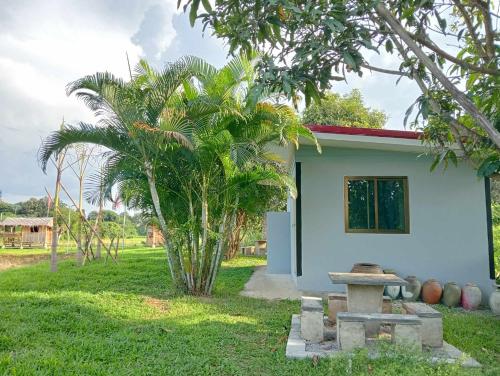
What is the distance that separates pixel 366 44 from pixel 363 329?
2.65 m

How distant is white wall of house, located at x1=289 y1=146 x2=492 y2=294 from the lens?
7387 mm

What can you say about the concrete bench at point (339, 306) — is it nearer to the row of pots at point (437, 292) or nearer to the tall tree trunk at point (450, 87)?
the row of pots at point (437, 292)

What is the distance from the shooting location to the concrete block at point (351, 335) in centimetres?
382

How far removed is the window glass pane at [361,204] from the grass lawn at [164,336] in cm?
212

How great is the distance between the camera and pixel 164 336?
4.37m

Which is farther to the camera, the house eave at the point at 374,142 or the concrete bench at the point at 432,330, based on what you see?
the house eave at the point at 374,142

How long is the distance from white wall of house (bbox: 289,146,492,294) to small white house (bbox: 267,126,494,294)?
0.06 ft

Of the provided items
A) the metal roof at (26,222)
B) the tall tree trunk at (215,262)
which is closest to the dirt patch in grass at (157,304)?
the tall tree trunk at (215,262)

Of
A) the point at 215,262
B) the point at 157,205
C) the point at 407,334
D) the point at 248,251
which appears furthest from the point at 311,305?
the point at 248,251

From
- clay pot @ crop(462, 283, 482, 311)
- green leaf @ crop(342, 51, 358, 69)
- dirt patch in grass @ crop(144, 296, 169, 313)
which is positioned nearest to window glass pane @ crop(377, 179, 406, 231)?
clay pot @ crop(462, 283, 482, 311)

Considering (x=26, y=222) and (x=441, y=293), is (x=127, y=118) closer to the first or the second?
(x=441, y=293)

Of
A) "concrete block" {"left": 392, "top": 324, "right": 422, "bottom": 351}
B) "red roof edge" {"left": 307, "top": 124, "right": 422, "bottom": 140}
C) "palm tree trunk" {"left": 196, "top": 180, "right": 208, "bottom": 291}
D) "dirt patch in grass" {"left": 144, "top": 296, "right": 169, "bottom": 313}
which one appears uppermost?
"red roof edge" {"left": 307, "top": 124, "right": 422, "bottom": 140}

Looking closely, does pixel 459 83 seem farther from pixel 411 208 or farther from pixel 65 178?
pixel 65 178

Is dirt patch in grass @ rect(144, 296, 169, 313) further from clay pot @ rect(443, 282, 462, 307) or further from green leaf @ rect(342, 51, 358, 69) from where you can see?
clay pot @ rect(443, 282, 462, 307)
